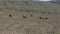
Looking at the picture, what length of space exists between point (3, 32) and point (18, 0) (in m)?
19.7

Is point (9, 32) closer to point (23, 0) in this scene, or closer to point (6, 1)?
point (6, 1)

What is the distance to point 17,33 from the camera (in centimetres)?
862

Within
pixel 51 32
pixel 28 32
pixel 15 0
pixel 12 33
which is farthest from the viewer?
pixel 15 0

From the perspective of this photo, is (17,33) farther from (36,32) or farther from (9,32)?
(36,32)

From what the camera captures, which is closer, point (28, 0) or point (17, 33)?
point (17, 33)

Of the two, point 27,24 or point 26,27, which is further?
point 27,24

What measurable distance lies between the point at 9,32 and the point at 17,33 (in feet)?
1.28

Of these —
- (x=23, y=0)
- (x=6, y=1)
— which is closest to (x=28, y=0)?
(x=23, y=0)

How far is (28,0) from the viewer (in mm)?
28156

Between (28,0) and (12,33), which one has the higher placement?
(12,33)

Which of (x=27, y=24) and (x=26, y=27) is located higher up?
(x=26, y=27)

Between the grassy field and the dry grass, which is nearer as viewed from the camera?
the dry grass

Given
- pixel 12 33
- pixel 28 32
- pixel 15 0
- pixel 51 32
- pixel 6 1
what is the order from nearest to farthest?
pixel 12 33
pixel 28 32
pixel 51 32
pixel 6 1
pixel 15 0

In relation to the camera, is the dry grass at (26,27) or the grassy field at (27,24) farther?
the grassy field at (27,24)
